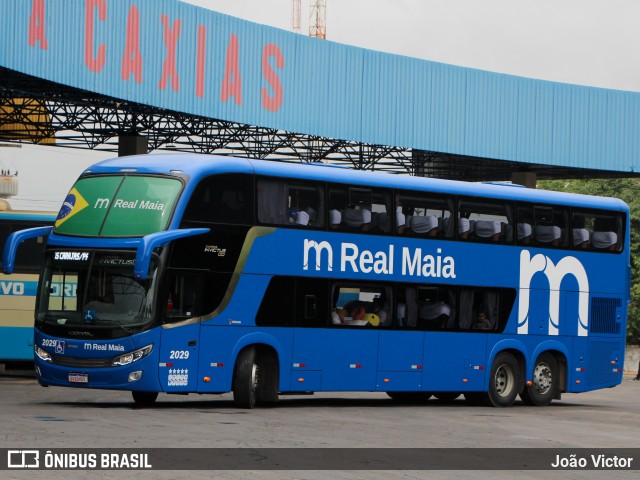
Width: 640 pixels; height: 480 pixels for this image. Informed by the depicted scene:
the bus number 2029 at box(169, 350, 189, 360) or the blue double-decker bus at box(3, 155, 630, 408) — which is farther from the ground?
the blue double-decker bus at box(3, 155, 630, 408)

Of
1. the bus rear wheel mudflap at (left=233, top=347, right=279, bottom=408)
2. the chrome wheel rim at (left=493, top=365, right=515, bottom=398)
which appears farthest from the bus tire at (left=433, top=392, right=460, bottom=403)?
the bus rear wheel mudflap at (left=233, top=347, right=279, bottom=408)

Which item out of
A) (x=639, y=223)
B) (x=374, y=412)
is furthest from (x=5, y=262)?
(x=639, y=223)

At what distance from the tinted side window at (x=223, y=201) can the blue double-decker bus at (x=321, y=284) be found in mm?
25

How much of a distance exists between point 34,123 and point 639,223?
1785 inches

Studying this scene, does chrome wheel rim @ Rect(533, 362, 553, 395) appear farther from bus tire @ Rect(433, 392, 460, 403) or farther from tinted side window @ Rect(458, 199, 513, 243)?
tinted side window @ Rect(458, 199, 513, 243)

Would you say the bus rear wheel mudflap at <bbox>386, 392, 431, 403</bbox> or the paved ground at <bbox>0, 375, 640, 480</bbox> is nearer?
the paved ground at <bbox>0, 375, 640, 480</bbox>

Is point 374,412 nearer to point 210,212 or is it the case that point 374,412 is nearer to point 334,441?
point 210,212

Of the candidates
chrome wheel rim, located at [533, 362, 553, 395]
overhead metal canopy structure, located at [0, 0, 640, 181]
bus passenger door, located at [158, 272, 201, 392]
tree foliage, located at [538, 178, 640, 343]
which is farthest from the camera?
tree foliage, located at [538, 178, 640, 343]

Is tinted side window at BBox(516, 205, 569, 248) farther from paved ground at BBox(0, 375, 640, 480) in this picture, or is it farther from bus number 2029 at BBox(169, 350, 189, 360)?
bus number 2029 at BBox(169, 350, 189, 360)

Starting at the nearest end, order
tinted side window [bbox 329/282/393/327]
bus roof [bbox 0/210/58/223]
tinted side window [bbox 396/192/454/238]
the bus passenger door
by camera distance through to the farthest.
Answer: the bus passenger door
tinted side window [bbox 329/282/393/327]
tinted side window [bbox 396/192/454/238]
bus roof [bbox 0/210/58/223]

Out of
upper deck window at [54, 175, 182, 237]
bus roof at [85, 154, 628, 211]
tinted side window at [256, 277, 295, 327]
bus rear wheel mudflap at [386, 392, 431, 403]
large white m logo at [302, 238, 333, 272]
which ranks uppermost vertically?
bus roof at [85, 154, 628, 211]

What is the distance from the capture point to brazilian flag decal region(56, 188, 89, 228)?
2014 centimetres

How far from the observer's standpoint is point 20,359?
97.6 ft

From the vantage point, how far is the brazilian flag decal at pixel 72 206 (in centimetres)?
2014
